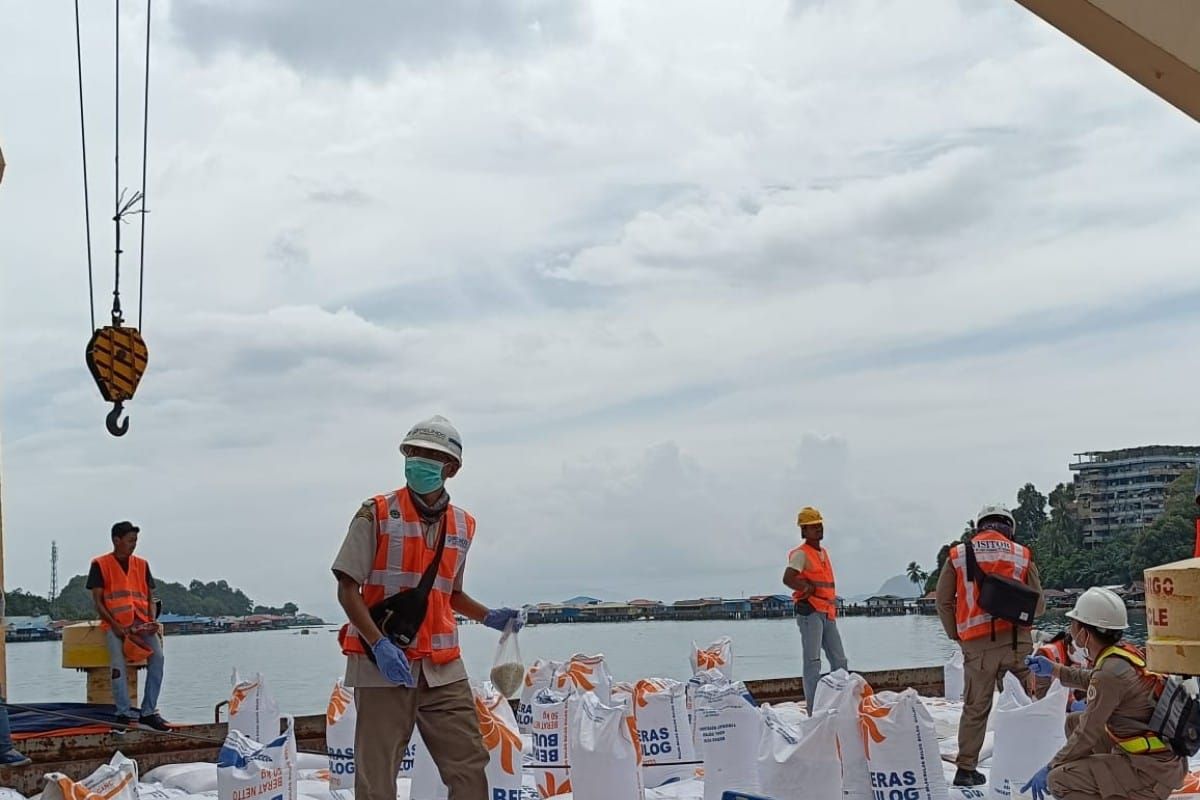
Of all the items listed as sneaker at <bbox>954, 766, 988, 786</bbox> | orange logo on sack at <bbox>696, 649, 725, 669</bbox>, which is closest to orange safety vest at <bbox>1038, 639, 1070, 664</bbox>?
sneaker at <bbox>954, 766, 988, 786</bbox>

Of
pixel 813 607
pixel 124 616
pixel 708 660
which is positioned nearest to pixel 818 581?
pixel 813 607

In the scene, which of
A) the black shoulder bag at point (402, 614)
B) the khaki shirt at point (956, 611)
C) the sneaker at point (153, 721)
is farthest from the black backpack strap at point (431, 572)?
the sneaker at point (153, 721)

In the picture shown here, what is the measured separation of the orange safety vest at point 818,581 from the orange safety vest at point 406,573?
13.2 feet

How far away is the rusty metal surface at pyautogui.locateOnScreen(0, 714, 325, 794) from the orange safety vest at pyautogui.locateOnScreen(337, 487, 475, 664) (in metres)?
2.75

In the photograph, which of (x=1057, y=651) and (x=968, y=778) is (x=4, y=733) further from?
(x=1057, y=651)

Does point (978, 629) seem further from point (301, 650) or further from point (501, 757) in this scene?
point (301, 650)

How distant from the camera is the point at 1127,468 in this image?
11.8m

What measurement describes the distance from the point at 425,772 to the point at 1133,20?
155 inches

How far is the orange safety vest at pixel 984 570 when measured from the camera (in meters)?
6.52

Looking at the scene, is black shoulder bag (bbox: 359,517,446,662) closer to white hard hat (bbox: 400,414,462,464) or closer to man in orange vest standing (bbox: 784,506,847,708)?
white hard hat (bbox: 400,414,462,464)

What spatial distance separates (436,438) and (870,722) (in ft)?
6.87

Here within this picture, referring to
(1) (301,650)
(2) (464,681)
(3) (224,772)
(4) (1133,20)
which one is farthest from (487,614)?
(1) (301,650)

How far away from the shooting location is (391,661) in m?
4.78

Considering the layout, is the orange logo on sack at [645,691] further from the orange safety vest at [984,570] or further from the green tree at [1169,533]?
the green tree at [1169,533]
